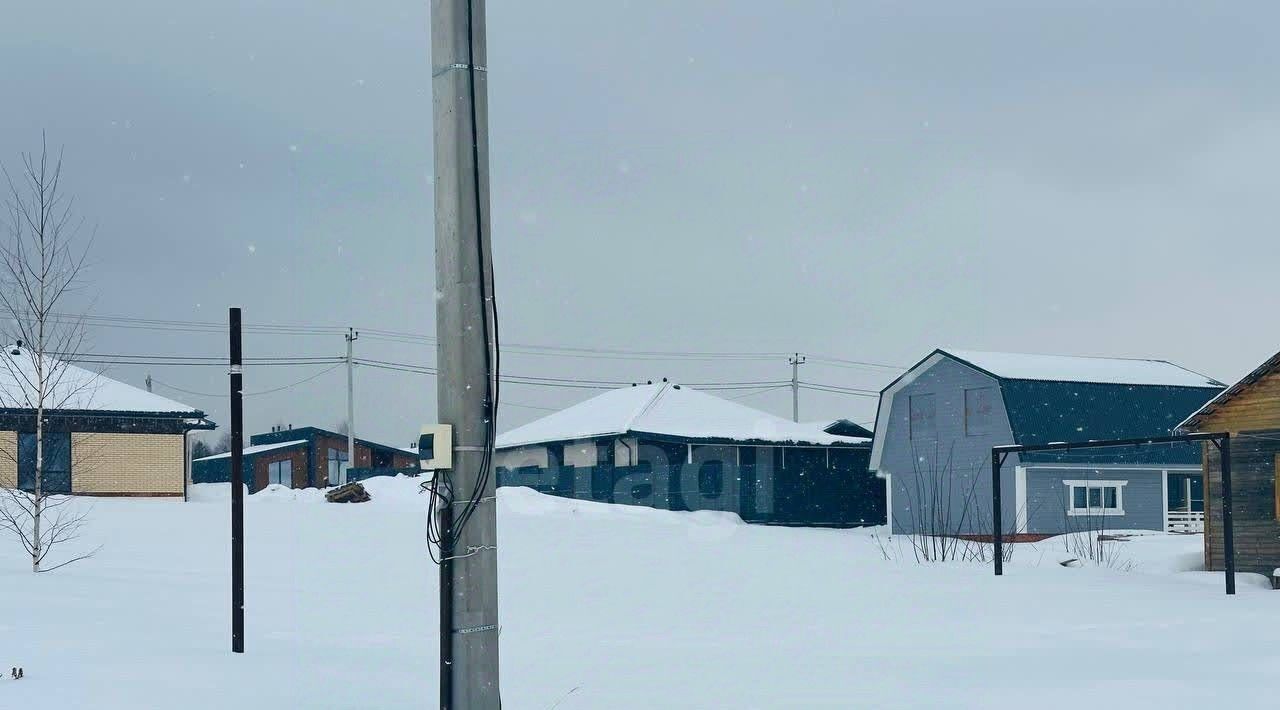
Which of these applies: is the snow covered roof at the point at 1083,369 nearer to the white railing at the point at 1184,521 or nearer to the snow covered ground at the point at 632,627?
the white railing at the point at 1184,521

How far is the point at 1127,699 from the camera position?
380 inches

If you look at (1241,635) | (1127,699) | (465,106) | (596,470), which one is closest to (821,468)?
(596,470)

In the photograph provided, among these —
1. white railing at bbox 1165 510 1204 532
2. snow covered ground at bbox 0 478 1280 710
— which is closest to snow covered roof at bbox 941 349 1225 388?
white railing at bbox 1165 510 1204 532

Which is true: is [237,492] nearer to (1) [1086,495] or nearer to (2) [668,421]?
(1) [1086,495]

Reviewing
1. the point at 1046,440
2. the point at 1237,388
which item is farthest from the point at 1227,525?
the point at 1046,440

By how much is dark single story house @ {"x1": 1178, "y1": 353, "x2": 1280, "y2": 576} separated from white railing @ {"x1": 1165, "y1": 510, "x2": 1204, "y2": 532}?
49.9 feet

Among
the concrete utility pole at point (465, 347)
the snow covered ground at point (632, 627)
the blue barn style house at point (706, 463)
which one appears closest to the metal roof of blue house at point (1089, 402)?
the blue barn style house at point (706, 463)

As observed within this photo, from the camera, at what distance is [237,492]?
35.3ft

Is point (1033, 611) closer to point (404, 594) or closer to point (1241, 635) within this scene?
point (1241, 635)

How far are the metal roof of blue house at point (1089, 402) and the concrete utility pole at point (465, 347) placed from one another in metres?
31.8

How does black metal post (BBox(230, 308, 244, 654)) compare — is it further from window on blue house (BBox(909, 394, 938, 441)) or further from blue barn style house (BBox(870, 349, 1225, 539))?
window on blue house (BBox(909, 394, 938, 441))

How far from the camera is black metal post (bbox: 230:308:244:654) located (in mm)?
10648

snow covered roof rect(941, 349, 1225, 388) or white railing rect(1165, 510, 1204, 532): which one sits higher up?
snow covered roof rect(941, 349, 1225, 388)

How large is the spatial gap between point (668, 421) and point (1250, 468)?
76.2 ft
